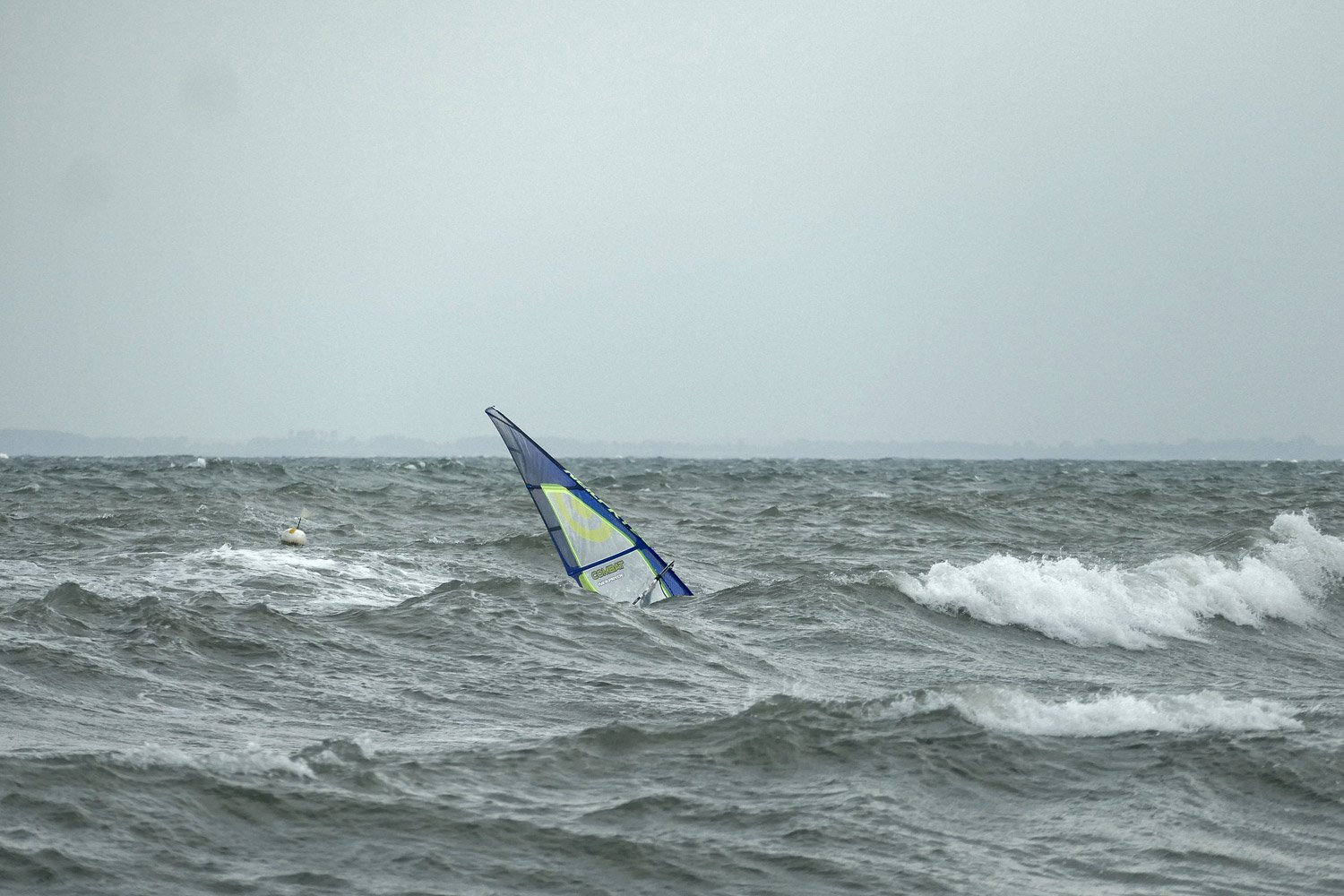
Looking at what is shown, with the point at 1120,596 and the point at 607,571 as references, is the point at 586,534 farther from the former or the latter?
the point at 1120,596

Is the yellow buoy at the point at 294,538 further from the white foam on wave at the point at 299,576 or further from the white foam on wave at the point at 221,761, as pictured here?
the white foam on wave at the point at 221,761

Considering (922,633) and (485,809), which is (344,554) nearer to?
(922,633)

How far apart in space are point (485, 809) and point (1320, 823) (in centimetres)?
409

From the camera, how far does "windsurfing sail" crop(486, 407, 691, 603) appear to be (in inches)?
497

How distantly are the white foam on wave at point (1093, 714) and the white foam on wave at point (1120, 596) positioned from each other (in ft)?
12.6

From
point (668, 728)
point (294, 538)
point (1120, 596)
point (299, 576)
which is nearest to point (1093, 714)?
point (668, 728)

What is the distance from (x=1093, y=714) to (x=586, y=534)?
6447mm

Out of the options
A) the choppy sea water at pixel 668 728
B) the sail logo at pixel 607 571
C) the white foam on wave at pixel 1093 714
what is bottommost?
the choppy sea water at pixel 668 728

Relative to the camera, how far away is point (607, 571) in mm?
13125

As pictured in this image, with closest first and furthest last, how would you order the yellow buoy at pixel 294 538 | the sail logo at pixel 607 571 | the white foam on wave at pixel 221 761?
the white foam on wave at pixel 221 761
the sail logo at pixel 607 571
the yellow buoy at pixel 294 538

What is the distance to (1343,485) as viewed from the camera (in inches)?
1868

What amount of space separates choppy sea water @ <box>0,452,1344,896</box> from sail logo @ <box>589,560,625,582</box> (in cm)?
40

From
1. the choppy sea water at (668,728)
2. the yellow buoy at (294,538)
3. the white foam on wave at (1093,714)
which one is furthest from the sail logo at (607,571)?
the yellow buoy at (294,538)

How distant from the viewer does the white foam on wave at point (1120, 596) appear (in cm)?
1231
